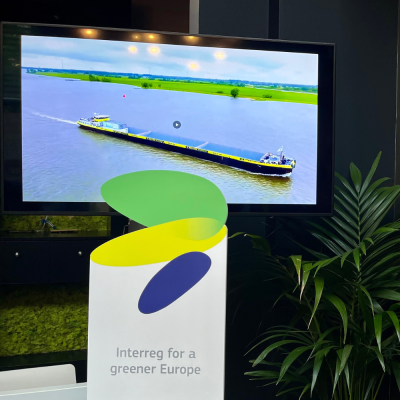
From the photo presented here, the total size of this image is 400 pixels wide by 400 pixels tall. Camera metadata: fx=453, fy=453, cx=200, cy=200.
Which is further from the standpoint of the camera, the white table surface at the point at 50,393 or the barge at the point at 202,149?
the barge at the point at 202,149

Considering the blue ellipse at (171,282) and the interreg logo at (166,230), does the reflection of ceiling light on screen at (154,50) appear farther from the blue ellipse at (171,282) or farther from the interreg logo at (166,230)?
the blue ellipse at (171,282)

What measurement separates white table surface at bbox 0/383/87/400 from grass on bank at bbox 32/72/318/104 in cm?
117

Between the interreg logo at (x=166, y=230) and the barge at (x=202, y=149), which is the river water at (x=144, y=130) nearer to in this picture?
the barge at (x=202, y=149)

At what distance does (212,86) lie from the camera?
5.77 feet

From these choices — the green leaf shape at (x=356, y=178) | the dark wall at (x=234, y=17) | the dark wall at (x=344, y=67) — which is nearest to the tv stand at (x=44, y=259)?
the dark wall at (x=344, y=67)

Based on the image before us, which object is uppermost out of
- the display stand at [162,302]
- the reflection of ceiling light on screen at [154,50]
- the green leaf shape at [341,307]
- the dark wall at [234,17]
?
the dark wall at [234,17]

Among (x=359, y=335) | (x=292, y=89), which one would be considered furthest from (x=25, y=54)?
(x=359, y=335)

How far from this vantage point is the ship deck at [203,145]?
172cm

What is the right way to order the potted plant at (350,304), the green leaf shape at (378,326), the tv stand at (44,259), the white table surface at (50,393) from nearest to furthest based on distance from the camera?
Result: the white table surface at (50,393) → the green leaf shape at (378,326) → the potted plant at (350,304) → the tv stand at (44,259)

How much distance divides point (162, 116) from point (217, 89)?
A: 242 mm

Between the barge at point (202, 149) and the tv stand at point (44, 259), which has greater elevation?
the barge at point (202, 149)

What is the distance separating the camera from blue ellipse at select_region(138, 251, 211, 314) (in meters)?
0.83

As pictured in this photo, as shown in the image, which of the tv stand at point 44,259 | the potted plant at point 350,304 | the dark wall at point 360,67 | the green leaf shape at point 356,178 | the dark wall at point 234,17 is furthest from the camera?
the tv stand at point 44,259

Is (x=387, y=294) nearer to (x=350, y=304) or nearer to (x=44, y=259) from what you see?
(x=350, y=304)
